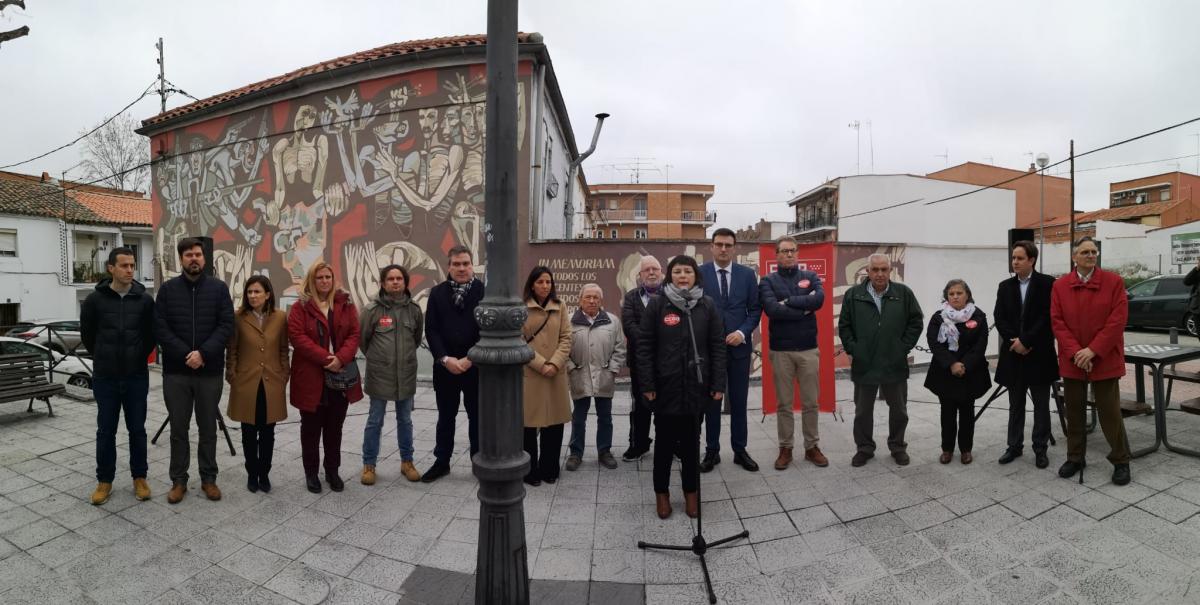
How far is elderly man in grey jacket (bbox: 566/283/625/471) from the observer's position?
4.93 m

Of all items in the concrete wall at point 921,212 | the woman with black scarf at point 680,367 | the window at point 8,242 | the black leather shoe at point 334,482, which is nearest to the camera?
the woman with black scarf at point 680,367

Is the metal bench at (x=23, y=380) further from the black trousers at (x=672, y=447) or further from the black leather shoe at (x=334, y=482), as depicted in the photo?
the black trousers at (x=672, y=447)

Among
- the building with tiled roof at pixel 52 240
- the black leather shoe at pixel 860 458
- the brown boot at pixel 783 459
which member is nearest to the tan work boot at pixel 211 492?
the brown boot at pixel 783 459

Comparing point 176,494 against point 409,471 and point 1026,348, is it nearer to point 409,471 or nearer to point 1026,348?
point 409,471

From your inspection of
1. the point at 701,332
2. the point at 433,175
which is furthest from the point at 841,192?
the point at 701,332

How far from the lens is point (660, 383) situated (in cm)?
393

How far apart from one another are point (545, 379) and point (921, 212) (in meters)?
41.0

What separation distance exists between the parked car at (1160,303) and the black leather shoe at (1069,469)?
52.1 ft

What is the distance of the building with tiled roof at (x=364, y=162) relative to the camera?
9508mm

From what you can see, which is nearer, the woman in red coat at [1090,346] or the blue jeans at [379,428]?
the woman in red coat at [1090,346]

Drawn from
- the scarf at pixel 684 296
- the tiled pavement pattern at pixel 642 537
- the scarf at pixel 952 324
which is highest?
the scarf at pixel 684 296

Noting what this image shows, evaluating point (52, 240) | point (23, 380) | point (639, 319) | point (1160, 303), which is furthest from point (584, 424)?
point (52, 240)

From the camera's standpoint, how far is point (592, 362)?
4.97 metres

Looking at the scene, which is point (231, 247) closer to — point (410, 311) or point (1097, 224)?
point (410, 311)
